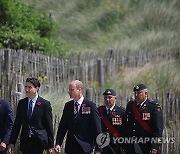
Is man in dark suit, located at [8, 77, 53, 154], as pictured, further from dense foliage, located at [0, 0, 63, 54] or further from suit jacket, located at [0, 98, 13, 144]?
dense foliage, located at [0, 0, 63, 54]

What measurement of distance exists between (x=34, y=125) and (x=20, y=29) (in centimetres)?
985

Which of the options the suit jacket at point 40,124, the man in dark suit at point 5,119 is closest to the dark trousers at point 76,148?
the suit jacket at point 40,124

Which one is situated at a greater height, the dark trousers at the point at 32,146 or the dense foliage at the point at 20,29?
the dense foliage at the point at 20,29

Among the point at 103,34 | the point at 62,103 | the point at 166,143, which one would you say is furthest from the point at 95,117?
the point at 103,34

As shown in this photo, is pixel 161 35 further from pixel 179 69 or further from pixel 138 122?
pixel 138 122

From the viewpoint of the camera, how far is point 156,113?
8.16 m

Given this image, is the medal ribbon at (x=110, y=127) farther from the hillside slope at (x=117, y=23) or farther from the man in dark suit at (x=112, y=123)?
the hillside slope at (x=117, y=23)

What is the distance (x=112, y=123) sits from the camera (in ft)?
27.6

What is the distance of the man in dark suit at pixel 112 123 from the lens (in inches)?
331

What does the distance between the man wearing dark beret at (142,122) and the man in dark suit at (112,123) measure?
5.7 inches

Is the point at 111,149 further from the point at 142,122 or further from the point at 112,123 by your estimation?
the point at 142,122

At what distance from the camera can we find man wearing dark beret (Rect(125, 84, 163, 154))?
8148mm

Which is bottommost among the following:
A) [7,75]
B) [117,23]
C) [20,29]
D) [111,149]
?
[111,149]

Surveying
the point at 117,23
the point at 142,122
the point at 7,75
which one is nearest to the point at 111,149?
the point at 142,122
